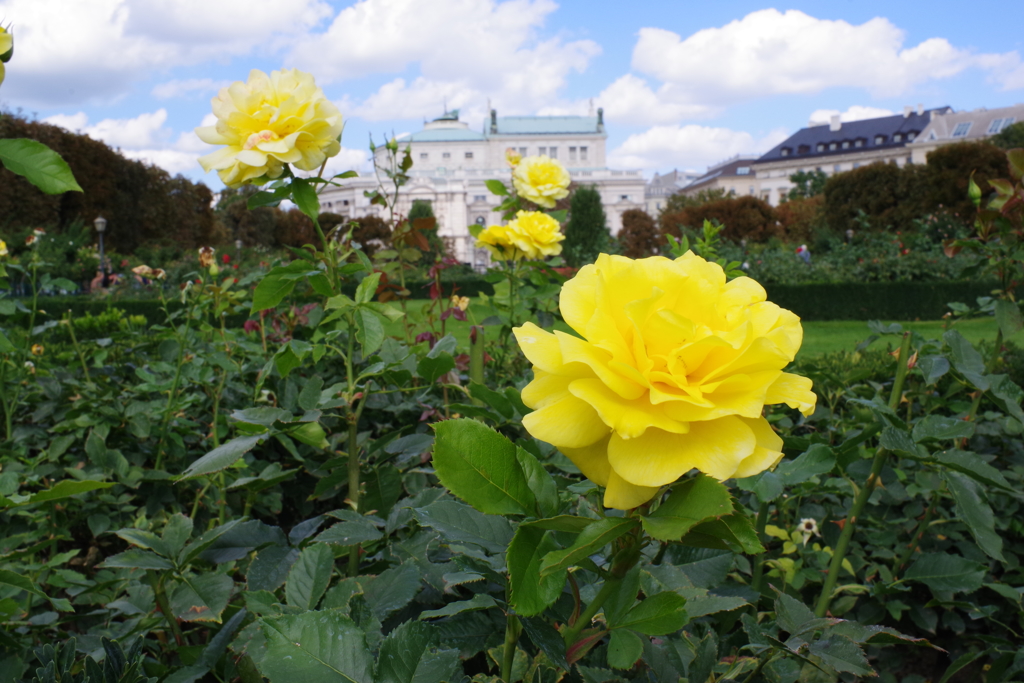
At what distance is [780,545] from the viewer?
4.20 feet

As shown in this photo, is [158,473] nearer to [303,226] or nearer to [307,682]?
[307,682]

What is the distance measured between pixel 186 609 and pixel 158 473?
1.22 feet

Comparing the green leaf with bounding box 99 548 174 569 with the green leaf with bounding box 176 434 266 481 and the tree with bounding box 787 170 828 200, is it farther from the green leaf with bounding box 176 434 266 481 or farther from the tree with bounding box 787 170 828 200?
the tree with bounding box 787 170 828 200

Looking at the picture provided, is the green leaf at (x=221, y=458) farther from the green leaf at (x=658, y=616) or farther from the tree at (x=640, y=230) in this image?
the tree at (x=640, y=230)

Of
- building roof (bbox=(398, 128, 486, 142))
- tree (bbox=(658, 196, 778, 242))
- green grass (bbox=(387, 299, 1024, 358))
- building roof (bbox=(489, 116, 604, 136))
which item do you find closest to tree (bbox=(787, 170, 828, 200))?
building roof (bbox=(489, 116, 604, 136))

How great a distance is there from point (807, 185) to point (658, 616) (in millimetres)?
48574

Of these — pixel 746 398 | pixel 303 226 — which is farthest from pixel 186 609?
pixel 303 226

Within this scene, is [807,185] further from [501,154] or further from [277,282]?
[277,282]

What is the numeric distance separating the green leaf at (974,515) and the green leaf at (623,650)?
0.40m

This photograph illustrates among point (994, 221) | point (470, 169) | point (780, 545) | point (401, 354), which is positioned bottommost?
point (780, 545)

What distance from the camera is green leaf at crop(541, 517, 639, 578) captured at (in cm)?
32

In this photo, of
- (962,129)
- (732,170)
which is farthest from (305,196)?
(732,170)

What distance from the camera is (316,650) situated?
0.40 m

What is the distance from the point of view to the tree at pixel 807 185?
39.2m
